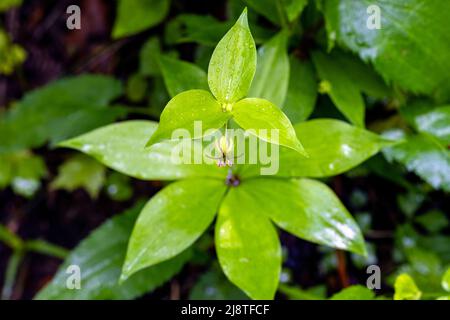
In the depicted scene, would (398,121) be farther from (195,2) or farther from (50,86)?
(50,86)

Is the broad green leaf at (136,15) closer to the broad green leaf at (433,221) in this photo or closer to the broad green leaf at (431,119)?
the broad green leaf at (431,119)

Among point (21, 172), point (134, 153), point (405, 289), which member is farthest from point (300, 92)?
point (21, 172)

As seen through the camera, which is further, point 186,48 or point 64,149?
point 64,149

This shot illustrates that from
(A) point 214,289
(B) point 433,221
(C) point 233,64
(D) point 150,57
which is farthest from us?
(D) point 150,57

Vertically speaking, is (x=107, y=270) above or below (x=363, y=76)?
below

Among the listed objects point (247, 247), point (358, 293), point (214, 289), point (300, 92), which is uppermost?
point (300, 92)

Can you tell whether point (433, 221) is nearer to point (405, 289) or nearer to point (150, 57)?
point (405, 289)
